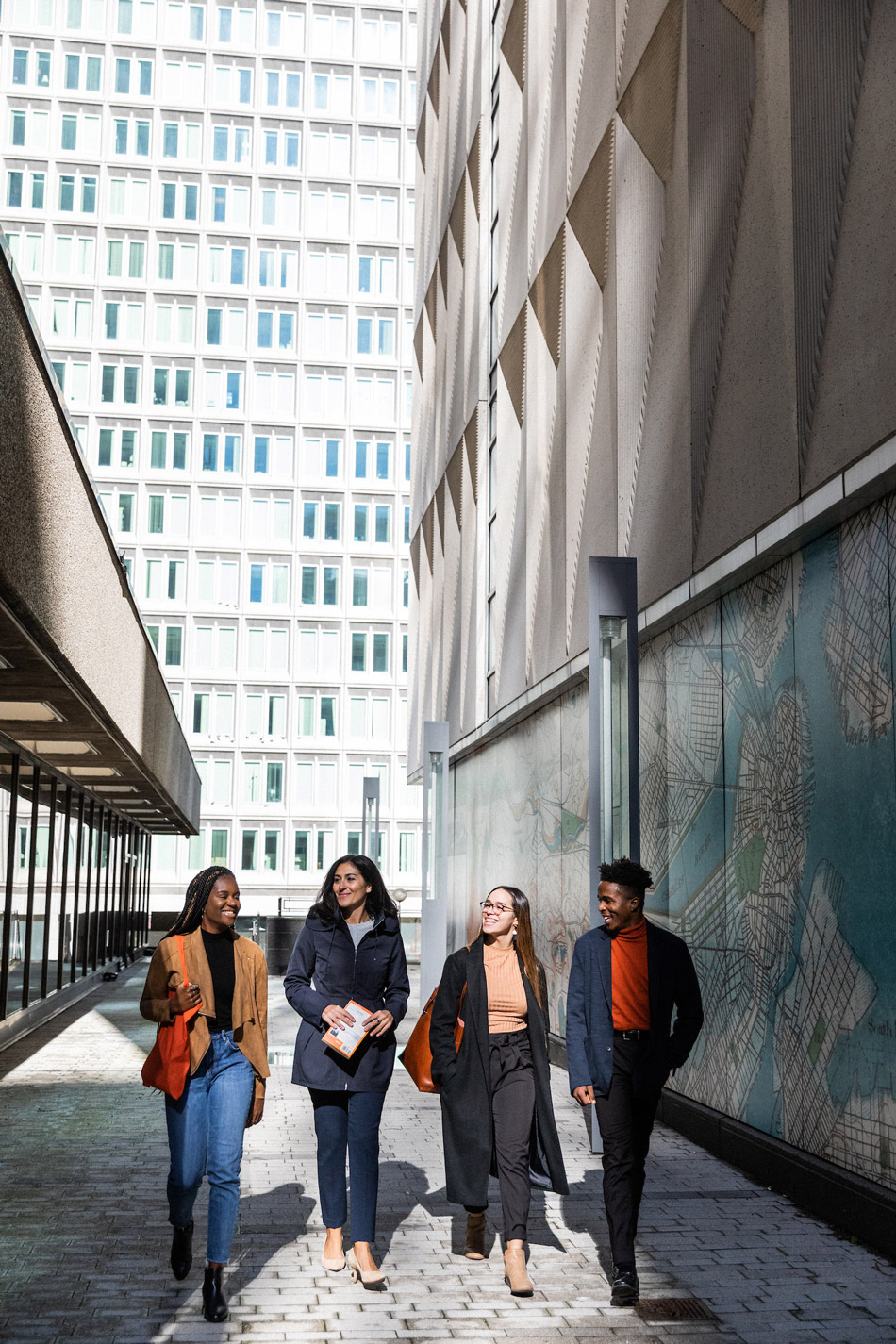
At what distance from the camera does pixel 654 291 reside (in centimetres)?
1193

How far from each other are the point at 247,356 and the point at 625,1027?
55207 millimetres

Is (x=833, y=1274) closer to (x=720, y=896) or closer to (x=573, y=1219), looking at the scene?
(x=573, y=1219)

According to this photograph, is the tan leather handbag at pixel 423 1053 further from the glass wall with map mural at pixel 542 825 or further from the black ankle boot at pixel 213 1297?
the glass wall with map mural at pixel 542 825

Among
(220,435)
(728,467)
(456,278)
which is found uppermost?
(220,435)

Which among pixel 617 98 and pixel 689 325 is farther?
pixel 617 98

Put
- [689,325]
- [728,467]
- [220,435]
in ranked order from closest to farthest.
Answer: [728,467], [689,325], [220,435]

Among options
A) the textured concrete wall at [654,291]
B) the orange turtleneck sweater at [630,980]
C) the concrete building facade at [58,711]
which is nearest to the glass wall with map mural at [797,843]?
the textured concrete wall at [654,291]

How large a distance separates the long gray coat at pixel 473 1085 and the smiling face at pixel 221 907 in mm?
1048

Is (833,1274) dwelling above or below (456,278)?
below

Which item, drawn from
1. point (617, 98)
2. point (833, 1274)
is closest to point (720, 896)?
point (833, 1274)

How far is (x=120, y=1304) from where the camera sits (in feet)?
18.8

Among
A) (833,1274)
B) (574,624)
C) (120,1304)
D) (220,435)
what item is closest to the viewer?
(120,1304)

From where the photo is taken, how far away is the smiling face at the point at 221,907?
6.07m

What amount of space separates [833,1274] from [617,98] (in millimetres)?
10643
